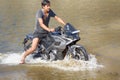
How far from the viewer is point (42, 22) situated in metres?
10.1

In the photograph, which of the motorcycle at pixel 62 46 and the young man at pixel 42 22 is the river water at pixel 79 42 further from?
the young man at pixel 42 22

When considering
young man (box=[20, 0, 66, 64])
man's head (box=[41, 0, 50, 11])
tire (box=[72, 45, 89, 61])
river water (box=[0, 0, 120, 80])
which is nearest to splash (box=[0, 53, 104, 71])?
river water (box=[0, 0, 120, 80])

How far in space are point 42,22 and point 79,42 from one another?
3592 mm

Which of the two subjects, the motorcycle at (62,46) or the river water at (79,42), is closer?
the river water at (79,42)

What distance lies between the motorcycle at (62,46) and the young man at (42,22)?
23cm

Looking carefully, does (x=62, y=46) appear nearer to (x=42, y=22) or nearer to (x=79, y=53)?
(x=79, y=53)

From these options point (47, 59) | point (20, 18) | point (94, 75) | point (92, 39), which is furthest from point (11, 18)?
point (94, 75)

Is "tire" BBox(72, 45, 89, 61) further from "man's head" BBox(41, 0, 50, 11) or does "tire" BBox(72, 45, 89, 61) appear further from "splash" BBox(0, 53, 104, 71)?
"man's head" BBox(41, 0, 50, 11)

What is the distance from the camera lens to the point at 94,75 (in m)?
9.40

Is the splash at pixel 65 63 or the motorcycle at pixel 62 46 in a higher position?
the motorcycle at pixel 62 46

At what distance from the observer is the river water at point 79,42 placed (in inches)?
380

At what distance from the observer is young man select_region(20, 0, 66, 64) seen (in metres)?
10.1

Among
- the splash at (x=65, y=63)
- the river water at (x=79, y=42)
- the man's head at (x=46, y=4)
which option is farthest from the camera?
the man's head at (x=46, y=4)

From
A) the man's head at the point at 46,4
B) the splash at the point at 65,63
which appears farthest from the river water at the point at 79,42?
the man's head at the point at 46,4
